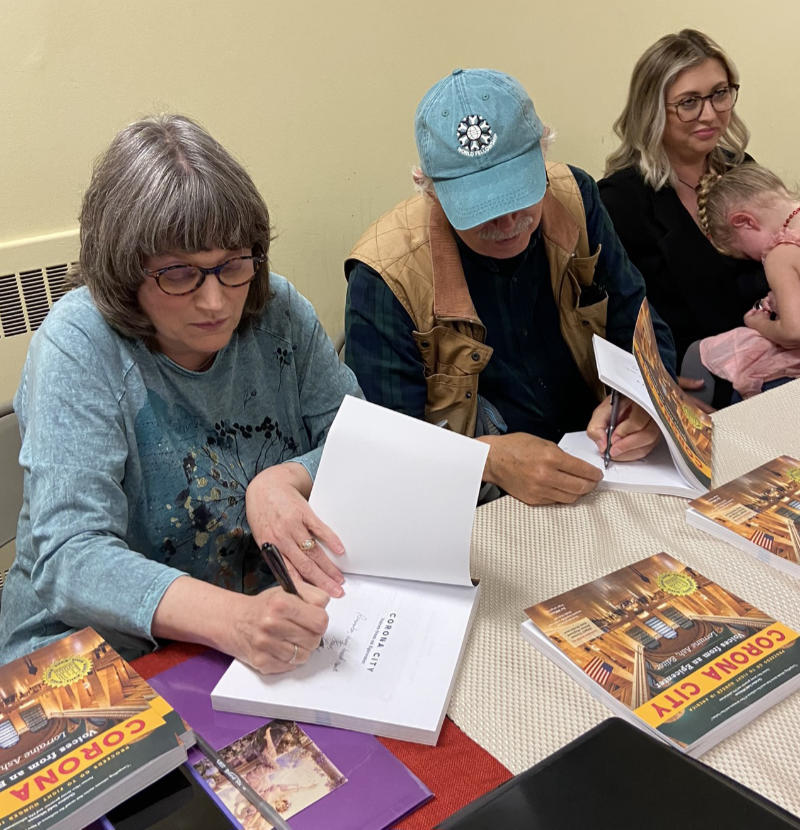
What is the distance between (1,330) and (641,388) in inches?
57.1

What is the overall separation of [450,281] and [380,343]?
180mm

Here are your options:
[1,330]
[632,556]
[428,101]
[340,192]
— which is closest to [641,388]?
[632,556]

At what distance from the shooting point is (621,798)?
67cm

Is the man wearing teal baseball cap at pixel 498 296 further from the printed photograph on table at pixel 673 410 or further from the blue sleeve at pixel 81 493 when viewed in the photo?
the blue sleeve at pixel 81 493

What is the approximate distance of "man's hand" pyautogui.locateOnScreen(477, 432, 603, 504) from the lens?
1.26 metres

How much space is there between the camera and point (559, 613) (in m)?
0.99

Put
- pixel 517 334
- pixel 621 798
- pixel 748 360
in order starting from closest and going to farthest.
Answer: pixel 621 798 < pixel 517 334 < pixel 748 360

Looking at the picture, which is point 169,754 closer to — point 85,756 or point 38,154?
point 85,756

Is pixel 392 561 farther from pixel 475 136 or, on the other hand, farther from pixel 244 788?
pixel 475 136

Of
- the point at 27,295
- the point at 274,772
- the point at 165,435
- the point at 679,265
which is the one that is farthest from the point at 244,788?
the point at 679,265

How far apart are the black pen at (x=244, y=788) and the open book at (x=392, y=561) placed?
2.2 inches

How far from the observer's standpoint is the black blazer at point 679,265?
95.7 inches

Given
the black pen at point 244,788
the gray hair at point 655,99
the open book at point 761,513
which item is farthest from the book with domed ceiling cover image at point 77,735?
the gray hair at point 655,99

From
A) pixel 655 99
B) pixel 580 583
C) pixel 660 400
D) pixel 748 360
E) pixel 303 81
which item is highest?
pixel 303 81
